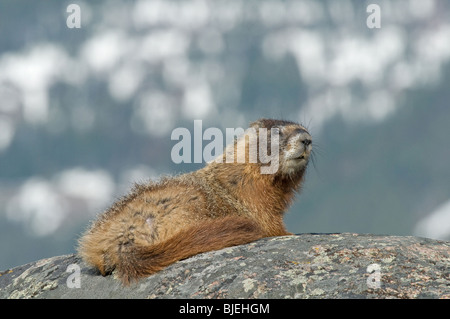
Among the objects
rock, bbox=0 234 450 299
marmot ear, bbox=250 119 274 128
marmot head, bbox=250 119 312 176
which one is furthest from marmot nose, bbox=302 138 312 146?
rock, bbox=0 234 450 299

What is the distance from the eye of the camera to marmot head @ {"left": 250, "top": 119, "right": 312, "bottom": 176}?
10.8m

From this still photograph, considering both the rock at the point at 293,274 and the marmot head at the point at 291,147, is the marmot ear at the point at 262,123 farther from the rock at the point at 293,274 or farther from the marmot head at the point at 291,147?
the rock at the point at 293,274

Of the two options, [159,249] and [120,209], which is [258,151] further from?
[159,249]

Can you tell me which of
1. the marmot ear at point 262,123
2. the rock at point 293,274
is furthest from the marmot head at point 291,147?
the rock at point 293,274

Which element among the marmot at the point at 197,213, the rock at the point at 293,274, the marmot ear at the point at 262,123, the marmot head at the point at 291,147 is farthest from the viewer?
the marmot ear at the point at 262,123

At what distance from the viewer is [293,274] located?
6.42 meters

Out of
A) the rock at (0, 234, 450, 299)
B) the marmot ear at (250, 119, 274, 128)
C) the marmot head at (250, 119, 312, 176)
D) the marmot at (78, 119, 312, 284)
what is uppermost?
the marmot ear at (250, 119, 274, 128)

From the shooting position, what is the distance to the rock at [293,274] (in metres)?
6.02

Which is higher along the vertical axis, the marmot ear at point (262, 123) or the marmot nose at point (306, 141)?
the marmot ear at point (262, 123)

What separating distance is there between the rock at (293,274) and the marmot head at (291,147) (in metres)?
2.91

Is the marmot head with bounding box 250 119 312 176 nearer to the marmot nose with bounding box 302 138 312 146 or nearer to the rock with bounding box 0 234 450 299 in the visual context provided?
the marmot nose with bounding box 302 138 312 146

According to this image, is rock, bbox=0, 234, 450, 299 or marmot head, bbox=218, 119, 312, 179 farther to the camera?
marmot head, bbox=218, 119, 312, 179
